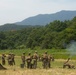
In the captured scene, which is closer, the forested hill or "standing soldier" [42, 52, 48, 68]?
"standing soldier" [42, 52, 48, 68]

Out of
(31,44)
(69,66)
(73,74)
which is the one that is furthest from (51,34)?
(73,74)

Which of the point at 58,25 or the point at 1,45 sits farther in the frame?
the point at 1,45

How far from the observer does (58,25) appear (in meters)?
156

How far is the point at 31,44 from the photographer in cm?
15650

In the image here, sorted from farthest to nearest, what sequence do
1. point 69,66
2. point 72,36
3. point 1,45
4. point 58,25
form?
point 1,45 → point 58,25 → point 72,36 → point 69,66

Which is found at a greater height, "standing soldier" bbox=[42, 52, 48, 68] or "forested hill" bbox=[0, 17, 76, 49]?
"standing soldier" bbox=[42, 52, 48, 68]

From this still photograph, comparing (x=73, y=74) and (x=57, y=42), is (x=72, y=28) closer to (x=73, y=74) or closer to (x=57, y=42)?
(x=57, y=42)

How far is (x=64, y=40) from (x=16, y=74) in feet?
305

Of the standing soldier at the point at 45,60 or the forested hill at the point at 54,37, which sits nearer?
the standing soldier at the point at 45,60

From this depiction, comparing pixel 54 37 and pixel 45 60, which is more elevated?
pixel 45 60

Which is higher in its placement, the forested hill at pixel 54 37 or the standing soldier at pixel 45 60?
the standing soldier at pixel 45 60

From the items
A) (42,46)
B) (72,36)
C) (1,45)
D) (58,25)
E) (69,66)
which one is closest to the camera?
(69,66)

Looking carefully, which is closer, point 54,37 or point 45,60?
point 45,60

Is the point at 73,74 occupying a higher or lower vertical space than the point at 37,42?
higher
